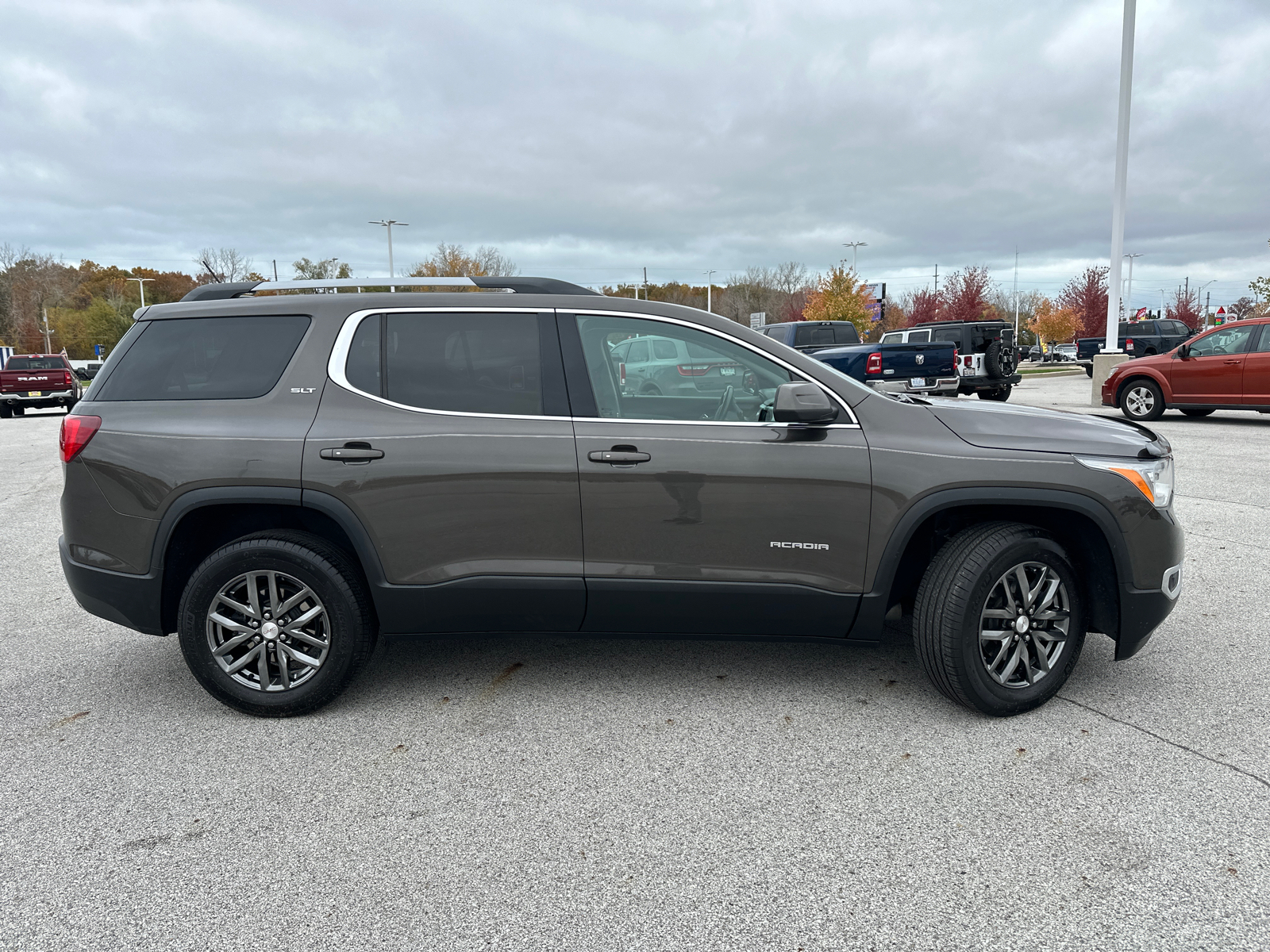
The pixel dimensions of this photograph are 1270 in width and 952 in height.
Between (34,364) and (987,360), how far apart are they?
24081 mm

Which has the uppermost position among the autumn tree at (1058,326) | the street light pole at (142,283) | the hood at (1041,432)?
the street light pole at (142,283)

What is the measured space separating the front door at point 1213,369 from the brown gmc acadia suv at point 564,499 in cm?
1248

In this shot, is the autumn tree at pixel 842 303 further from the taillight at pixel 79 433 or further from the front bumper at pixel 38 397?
the taillight at pixel 79 433

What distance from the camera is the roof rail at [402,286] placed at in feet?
12.8

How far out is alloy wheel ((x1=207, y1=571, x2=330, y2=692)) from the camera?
12.2 ft

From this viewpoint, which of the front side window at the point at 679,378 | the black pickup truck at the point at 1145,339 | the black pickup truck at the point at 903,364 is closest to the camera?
the front side window at the point at 679,378

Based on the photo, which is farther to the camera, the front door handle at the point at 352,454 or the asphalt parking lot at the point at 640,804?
the front door handle at the point at 352,454

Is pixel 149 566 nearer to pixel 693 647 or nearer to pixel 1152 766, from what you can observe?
pixel 693 647

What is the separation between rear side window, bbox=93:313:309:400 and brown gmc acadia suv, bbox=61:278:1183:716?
0.01 metres

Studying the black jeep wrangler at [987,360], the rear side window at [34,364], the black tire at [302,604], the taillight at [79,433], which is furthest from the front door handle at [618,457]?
the rear side window at [34,364]

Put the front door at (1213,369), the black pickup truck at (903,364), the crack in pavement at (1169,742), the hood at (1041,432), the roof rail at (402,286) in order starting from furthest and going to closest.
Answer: the black pickup truck at (903,364) → the front door at (1213,369) → the roof rail at (402,286) → the hood at (1041,432) → the crack in pavement at (1169,742)

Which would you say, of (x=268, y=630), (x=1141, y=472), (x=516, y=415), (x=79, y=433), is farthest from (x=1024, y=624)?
(x=79, y=433)

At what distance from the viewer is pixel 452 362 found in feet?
12.4

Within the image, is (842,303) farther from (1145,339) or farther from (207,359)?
(207,359)
